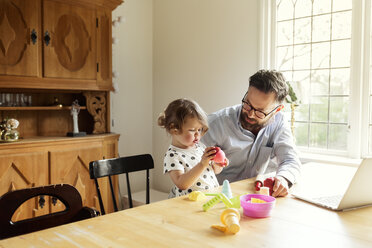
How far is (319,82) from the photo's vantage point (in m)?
3.09

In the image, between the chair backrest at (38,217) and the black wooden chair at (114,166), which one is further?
the black wooden chair at (114,166)

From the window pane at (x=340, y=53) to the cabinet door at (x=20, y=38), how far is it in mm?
2526

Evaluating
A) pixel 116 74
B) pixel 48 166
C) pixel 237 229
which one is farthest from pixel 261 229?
pixel 116 74

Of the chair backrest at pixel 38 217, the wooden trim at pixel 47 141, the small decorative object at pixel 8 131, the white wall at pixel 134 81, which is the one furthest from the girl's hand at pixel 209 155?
the white wall at pixel 134 81

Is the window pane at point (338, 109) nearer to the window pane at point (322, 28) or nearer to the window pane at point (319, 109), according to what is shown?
the window pane at point (319, 109)

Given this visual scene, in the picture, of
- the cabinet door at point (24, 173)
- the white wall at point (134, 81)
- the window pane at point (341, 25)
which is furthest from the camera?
the white wall at point (134, 81)

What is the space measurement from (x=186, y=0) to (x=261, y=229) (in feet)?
10.8

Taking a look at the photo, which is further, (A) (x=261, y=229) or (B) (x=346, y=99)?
(B) (x=346, y=99)

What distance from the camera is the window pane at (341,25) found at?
2.91m

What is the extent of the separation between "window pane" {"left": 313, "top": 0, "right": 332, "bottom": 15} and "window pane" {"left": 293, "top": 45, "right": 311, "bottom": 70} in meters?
0.32

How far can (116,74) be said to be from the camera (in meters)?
3.77

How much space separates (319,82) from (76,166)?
230 cm

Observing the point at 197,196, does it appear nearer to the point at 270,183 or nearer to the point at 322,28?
the point at 270,183

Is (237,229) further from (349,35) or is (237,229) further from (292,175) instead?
(349,35)
